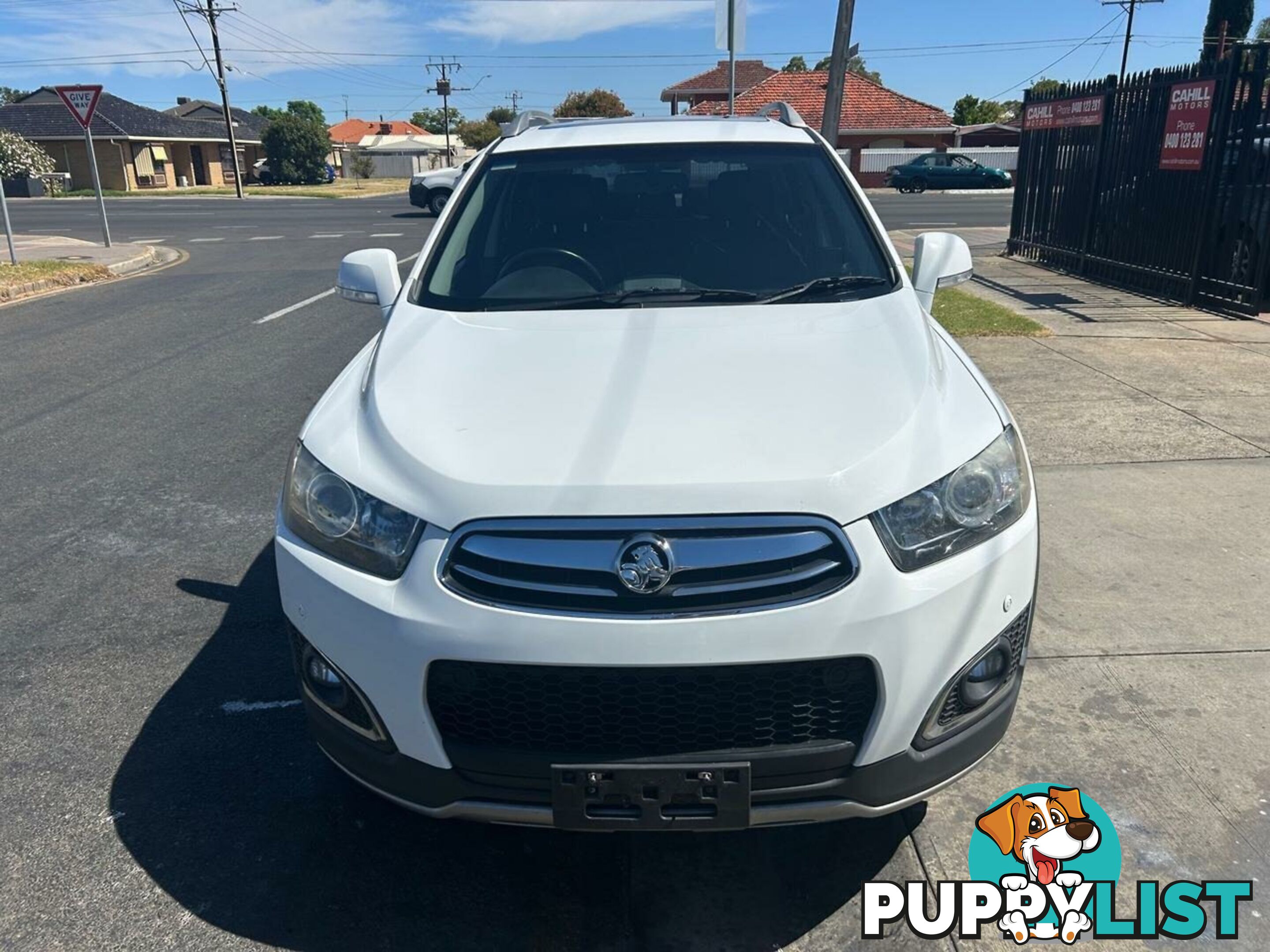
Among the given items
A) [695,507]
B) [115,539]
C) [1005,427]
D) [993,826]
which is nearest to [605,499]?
[695,507]

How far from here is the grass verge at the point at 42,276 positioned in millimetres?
13180

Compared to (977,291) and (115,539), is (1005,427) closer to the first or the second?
(115,539)

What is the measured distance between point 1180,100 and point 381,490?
10.8 m

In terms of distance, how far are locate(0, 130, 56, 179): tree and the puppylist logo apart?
4400 cm

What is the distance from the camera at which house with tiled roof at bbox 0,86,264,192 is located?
54750 millimetres

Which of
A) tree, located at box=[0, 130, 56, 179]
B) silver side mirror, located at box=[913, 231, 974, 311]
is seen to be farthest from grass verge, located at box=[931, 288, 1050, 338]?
tree, located at box=[0, 130, 56, 179]

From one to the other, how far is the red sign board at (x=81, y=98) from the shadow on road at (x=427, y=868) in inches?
646

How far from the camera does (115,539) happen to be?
193 inches

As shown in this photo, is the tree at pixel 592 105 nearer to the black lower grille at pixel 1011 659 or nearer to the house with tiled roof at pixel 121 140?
the house with tiled roof at pixel 121 140

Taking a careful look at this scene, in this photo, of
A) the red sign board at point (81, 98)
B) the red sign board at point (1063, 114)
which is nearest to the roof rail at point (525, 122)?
the red sign board at point (1063, 114)

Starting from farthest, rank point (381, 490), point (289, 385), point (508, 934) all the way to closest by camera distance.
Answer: point (289, 385) < point (508, 934) < point (381, 490)

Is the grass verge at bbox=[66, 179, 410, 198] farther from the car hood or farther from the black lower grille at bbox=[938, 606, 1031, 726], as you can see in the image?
the black lower grille at bbox=[938, 606, 1031, 726]

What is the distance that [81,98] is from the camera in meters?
16.3

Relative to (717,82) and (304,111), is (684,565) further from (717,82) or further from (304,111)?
(304,111)
